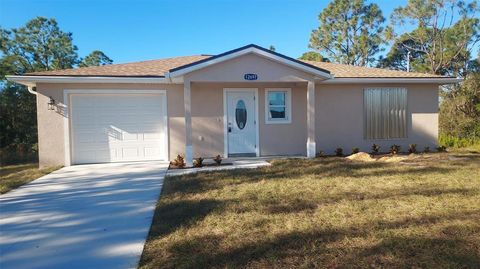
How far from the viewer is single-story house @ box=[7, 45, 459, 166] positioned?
9.19 metres

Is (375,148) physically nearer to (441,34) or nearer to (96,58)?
(441,34)

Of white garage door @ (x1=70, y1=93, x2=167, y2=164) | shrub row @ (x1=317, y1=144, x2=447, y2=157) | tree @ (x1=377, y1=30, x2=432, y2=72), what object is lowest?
shrub row @ (x1=317, y1=144, x2=447, y2=157)

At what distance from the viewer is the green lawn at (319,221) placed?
319 cm

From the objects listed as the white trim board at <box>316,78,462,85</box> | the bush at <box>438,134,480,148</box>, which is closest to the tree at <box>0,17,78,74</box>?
the white trim board at <box>316,78,462,85</box>

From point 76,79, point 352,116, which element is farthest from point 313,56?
point 76,79

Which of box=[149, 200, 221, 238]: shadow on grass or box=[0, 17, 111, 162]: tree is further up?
box=[0, 17, 111, 162]: tree

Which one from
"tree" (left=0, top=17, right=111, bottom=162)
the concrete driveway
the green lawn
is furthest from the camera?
"tree" (left=0, top=17, right=111, bottom=162)

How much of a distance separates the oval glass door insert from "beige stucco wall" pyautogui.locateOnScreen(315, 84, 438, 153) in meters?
2.49

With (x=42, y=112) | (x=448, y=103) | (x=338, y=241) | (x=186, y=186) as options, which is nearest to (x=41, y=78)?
(x=42, y=112)

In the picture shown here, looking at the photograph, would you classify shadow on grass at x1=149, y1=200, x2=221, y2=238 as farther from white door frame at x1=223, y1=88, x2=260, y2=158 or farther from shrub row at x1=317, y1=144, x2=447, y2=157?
shrub row at x1=317, y1=144, x2=447, y2=157

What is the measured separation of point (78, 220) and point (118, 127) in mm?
5731

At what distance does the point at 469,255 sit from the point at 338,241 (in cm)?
125

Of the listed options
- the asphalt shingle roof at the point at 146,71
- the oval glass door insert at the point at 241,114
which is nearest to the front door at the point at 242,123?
the oval glass door insert at the point at 241,114

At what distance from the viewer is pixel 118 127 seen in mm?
9906
